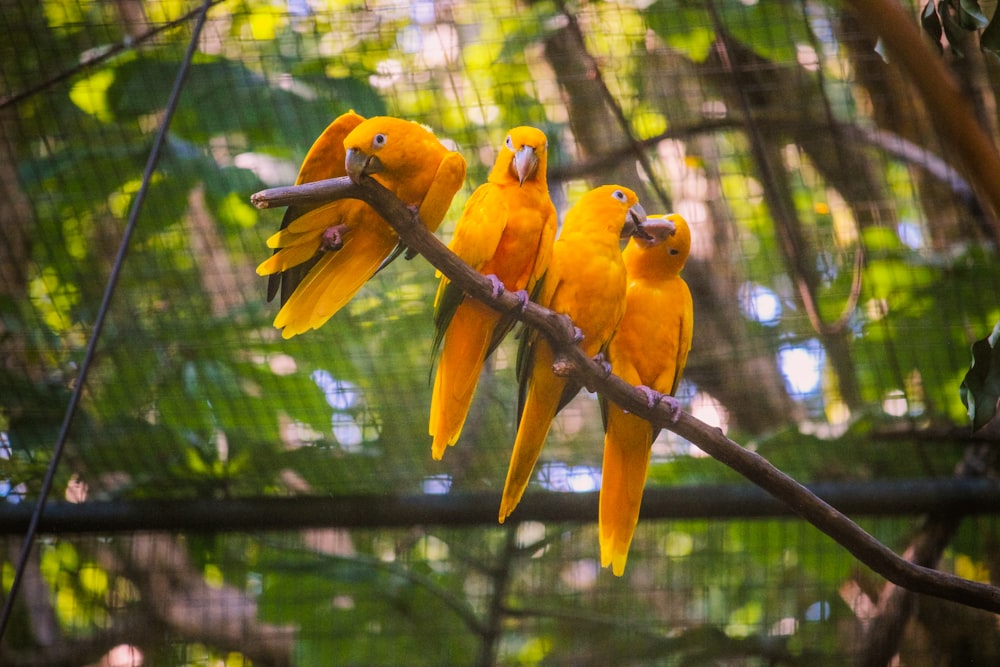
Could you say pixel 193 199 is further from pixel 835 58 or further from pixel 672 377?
pixel 835 58

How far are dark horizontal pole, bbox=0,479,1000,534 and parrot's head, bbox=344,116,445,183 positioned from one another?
108 cm

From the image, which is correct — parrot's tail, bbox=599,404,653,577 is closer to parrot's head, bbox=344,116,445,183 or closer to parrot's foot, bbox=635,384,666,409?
parrot's foot, bbox=635,384,666,409

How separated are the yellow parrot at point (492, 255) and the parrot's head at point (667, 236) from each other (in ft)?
0.50

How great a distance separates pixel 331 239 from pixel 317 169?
17 centimetres

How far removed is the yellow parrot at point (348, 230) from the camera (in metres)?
1.26

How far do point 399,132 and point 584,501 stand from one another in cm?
120

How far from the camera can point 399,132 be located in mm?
1238

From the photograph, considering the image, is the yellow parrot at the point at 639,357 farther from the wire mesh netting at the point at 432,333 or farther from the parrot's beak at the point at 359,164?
the wire mesh netting at the point at 432,333

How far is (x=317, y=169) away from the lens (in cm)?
141

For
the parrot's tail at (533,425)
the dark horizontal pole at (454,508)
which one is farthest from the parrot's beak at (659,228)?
the dark horizontal pole at (454,508)

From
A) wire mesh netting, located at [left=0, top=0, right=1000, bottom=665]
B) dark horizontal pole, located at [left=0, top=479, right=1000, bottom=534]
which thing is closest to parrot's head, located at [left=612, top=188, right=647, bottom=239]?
wire mesh netting, located at [left=0, top=0, right=1000, bottom=665]

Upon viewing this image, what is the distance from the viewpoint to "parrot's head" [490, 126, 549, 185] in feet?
4.26

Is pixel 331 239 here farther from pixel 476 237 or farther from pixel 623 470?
pixel 623 470

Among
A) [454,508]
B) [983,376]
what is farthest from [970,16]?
[454,508]
